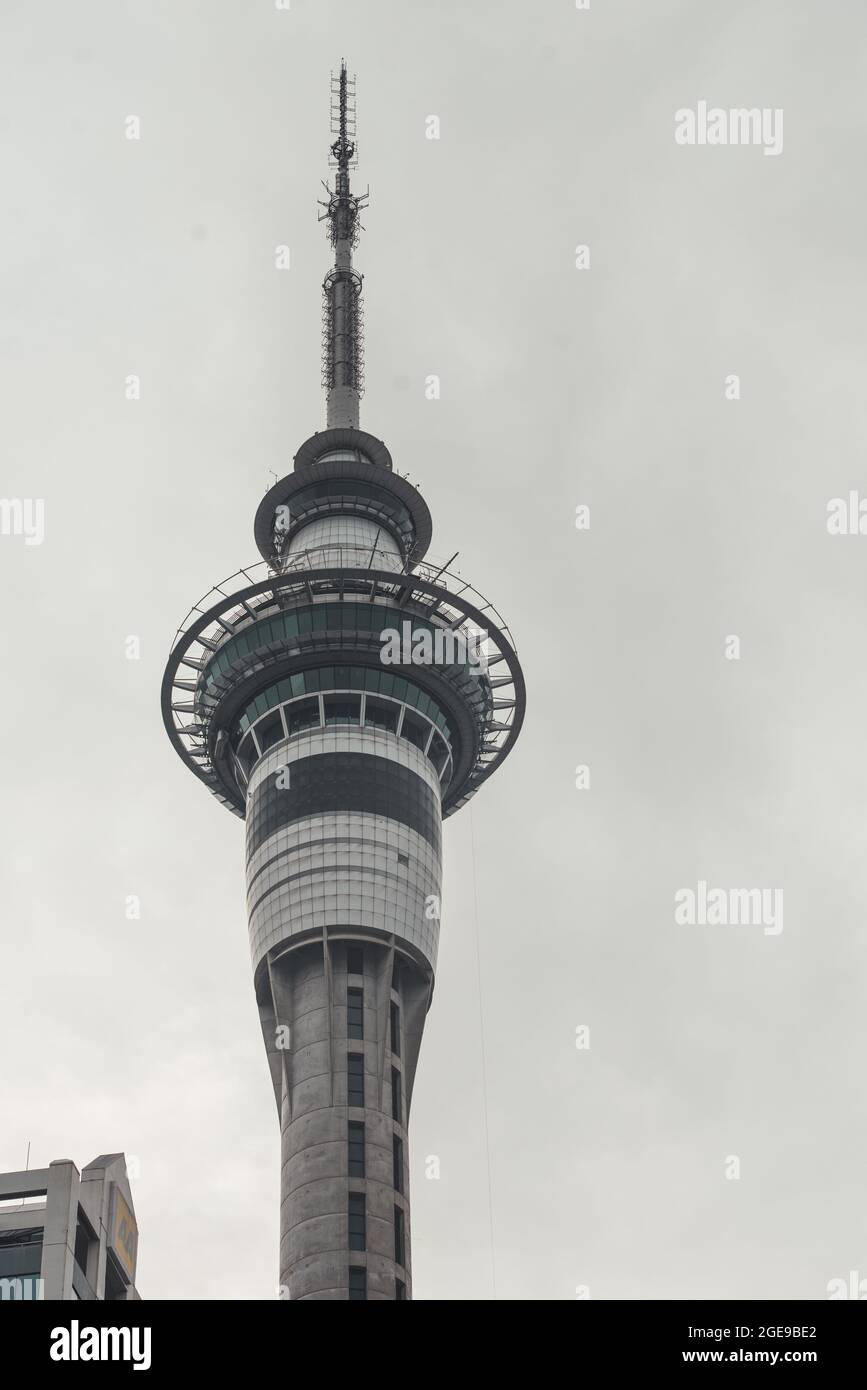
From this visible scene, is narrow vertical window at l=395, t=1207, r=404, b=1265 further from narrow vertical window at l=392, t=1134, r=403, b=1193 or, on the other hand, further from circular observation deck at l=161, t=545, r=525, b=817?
circular observation deck at l=161, t=545, r=525, b=817

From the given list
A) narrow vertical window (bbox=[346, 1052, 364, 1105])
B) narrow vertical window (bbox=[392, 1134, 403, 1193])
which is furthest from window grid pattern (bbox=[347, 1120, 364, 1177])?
narrow vertical window (bbox=[392, 1134, 403, 1193])

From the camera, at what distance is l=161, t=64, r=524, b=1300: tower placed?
120250mm

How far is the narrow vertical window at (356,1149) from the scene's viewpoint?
392 ft

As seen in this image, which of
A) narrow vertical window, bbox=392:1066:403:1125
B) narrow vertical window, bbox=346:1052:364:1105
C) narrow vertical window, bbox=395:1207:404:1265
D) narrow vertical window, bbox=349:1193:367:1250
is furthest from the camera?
narrow vertical window, bbox=392:1066:403:1125

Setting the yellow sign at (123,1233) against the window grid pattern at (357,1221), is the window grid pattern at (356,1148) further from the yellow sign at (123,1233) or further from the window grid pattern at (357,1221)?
the yellow sign at (123,1233)

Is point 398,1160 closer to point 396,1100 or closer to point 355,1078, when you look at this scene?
point 396,1100

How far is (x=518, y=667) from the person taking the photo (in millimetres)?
143625

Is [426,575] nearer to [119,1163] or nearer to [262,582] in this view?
[262,582]

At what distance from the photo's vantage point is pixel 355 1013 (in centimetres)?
12681

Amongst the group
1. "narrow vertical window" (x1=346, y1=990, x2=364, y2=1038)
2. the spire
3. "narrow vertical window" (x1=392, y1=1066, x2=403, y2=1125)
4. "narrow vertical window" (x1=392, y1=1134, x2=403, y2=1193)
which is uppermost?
the spire

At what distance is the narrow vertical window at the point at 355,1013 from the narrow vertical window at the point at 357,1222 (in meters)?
12.1

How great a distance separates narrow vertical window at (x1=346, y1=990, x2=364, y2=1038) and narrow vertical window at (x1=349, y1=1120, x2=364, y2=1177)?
6.92 m

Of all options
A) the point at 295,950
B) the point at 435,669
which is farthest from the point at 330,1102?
the point at 435,669
